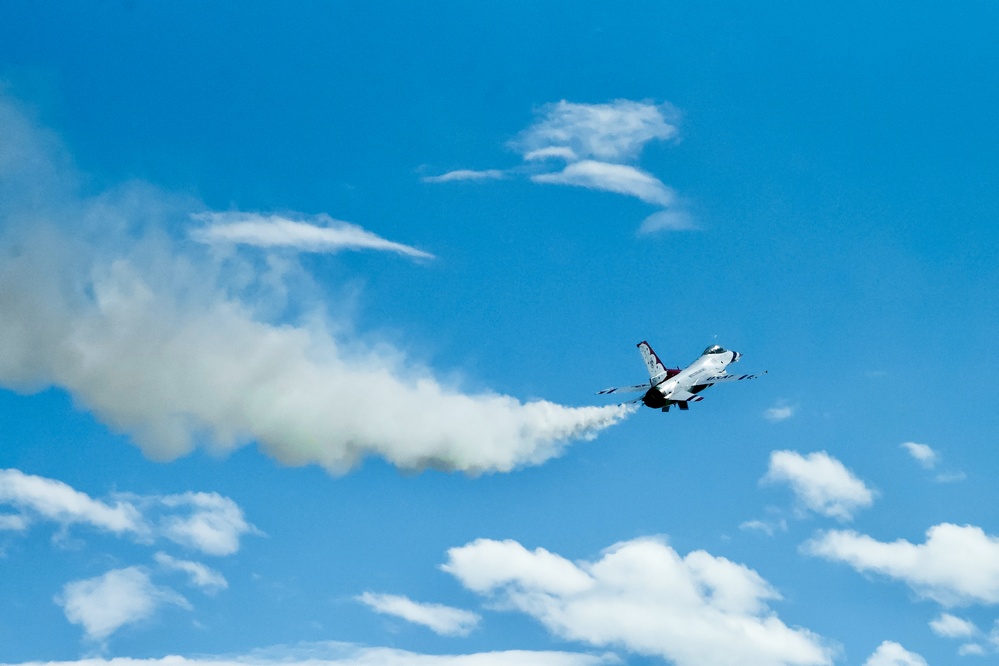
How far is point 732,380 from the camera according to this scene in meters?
139

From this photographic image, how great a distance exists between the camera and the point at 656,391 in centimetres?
13450

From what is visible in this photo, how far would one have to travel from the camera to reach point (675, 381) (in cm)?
13625

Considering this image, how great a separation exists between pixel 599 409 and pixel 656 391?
8017 millimetres

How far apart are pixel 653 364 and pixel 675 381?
14.0 ft

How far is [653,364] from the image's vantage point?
5497 inches

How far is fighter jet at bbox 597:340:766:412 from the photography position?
135000 millimetres

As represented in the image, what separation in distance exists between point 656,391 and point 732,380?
10.1 meters

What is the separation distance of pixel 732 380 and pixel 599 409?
48.9 ft

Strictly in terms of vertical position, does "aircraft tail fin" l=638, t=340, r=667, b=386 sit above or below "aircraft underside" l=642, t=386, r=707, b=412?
above

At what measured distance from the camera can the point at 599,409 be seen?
458 feet

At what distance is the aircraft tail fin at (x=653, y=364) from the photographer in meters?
138

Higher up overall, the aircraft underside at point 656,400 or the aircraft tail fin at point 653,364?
the aircraft tail fin at point 653,364
